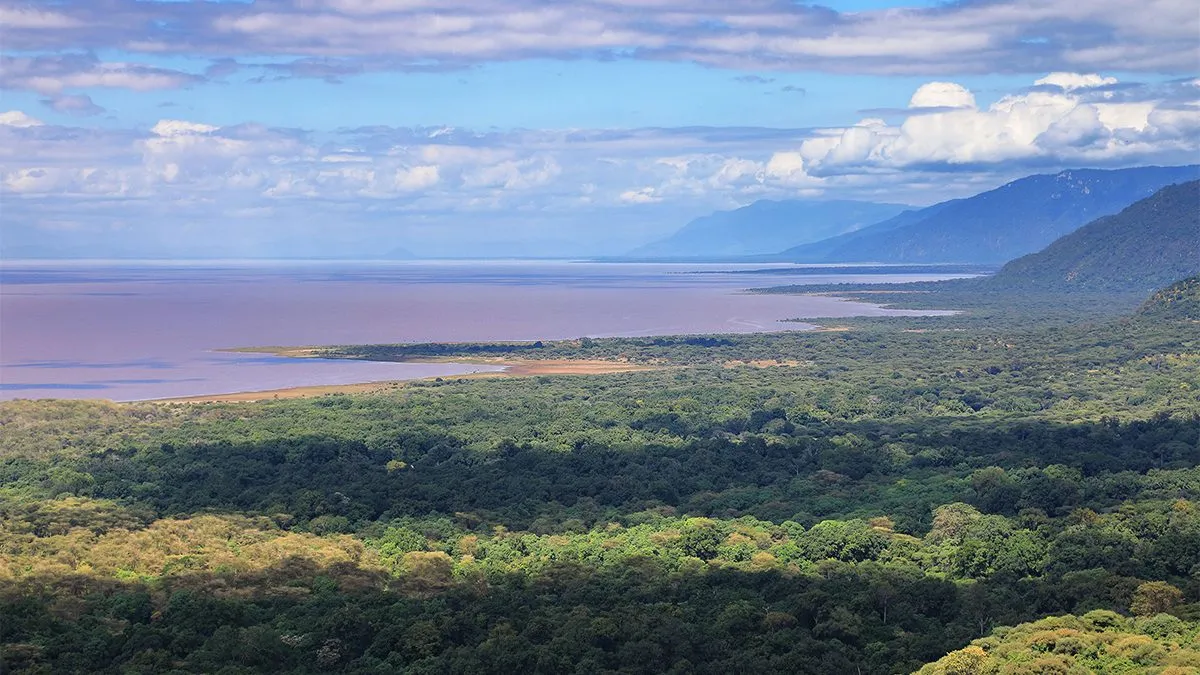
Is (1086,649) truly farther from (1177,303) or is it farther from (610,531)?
(1177,303)

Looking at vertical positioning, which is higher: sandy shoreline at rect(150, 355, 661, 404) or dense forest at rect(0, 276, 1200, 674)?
sandy shoreline at rect(150, 355, 661, 404)

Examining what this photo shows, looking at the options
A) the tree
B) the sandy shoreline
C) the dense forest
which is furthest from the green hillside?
the tree

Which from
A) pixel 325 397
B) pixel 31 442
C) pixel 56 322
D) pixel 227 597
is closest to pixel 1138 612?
pixel 227 597

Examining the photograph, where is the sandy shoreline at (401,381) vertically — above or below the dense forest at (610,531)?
above

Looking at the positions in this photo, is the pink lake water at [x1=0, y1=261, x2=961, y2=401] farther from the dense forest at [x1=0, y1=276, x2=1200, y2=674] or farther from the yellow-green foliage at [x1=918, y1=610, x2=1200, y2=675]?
the yellow-green foliage at [x1=918, y1=610, x2=1200, y2=675]

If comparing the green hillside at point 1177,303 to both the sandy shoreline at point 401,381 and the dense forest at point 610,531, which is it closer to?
the dense forest at point 610,531

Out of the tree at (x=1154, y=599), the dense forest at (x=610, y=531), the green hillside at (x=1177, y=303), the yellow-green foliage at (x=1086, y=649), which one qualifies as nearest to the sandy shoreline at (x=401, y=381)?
the dense forest at (x=610, y=531)
